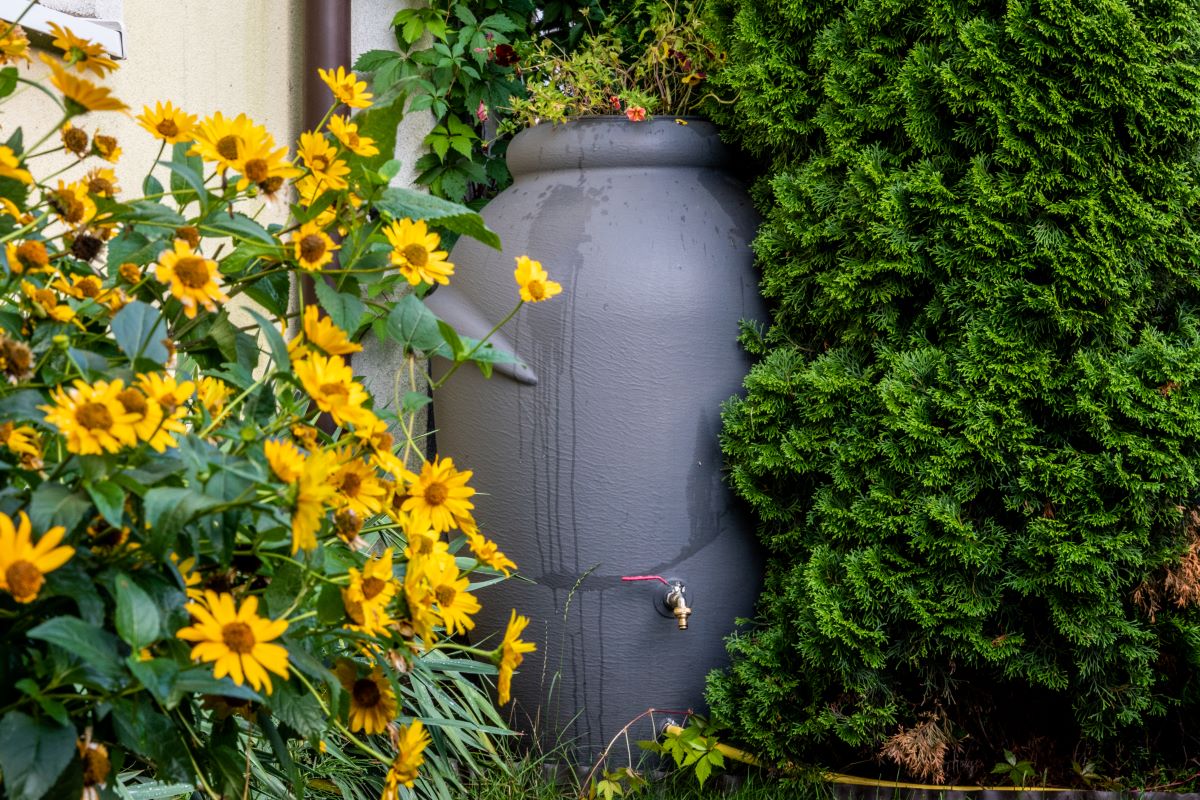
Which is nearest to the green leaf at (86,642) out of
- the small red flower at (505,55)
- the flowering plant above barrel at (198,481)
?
the flowering plant above barrel at (198,481)

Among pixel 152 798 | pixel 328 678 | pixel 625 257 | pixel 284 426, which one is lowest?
pixel 152 798

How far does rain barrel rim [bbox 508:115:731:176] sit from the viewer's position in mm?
2273

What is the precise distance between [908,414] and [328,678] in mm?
1271

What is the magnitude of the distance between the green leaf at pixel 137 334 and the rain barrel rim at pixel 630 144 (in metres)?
1.57

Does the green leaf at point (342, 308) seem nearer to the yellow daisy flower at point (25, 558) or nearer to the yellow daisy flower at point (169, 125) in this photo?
the yellow daisy flower at point (169, 125)

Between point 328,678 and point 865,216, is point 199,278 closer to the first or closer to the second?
point 328,678

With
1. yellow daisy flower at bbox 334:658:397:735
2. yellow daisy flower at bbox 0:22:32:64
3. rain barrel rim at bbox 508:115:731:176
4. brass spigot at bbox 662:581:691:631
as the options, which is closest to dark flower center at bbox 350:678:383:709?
yellow daisy flower at bbox 334:658:397:735

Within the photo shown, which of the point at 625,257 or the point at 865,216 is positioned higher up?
the point at 865,216

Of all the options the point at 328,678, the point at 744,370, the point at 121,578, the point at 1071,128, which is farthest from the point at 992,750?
Result: the point at 121,578

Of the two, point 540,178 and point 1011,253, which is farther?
point 540,178

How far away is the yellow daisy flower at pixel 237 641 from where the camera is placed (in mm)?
705

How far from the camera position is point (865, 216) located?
1.91 meters

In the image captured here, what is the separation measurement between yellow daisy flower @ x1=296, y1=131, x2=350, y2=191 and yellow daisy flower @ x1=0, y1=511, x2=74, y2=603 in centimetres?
39

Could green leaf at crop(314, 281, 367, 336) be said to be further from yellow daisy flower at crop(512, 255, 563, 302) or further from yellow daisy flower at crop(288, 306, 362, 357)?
yellow daisy flower at crop(512, 255, 563, 302)
